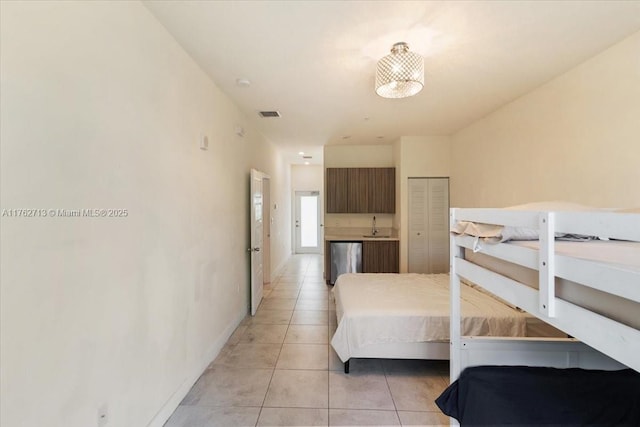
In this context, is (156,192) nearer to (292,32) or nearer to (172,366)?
(172,366)

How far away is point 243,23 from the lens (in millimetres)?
1866

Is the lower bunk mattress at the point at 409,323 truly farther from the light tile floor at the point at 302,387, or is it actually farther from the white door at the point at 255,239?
the white door at the point at 255,239

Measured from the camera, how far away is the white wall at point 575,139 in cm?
201

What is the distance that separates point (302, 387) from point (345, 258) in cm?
310

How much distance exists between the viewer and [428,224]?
5.05 meters

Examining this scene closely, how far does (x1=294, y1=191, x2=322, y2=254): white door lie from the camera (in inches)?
347

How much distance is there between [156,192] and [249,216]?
2.14 m

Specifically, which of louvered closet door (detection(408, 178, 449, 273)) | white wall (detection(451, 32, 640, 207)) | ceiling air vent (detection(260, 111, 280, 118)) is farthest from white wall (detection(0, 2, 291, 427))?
louvered closet door (detection(408, 178, 449, 273))

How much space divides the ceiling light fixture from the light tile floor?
2389 mm

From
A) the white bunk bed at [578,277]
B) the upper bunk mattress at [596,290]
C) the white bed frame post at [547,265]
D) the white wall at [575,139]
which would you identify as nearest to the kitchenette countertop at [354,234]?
the white wall at [575,139]

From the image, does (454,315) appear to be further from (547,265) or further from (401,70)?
(401,70)

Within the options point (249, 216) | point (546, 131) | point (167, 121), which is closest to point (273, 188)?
point (249, 216)

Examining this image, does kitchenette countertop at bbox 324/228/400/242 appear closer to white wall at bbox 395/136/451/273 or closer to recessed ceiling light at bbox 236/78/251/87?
white wall at bbox 395/136/451/273

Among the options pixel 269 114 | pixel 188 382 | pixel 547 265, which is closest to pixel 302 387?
pixel 188 382
